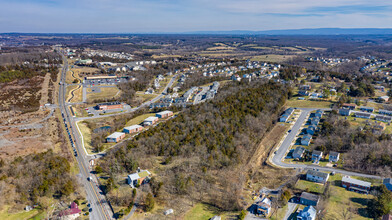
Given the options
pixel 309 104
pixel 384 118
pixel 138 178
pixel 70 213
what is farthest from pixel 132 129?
pixel 384 118

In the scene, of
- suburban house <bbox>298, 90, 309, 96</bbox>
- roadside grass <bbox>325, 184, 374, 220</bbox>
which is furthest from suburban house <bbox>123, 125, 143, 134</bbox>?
suburban house <bbox>298, 90, 309, 96</bbox>

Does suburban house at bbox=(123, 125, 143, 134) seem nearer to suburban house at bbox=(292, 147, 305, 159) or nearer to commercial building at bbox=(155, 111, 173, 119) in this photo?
commercial building at bbox=(155, 111, 173, 119)

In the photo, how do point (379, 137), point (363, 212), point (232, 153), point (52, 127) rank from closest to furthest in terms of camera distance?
point (363, 212), point (232, 153), point (379, 137), point (52, 127)

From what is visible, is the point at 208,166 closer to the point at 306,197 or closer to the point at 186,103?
the point at 306,197

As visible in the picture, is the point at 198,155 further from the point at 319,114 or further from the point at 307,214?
the point at 319,114

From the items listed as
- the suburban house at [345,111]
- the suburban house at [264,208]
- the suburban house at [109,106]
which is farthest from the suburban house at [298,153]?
the suburban house at [109,106]

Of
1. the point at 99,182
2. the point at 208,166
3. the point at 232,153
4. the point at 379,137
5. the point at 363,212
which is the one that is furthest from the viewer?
the point at 379,137

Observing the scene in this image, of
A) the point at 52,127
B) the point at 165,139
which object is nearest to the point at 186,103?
the point at 165,139
